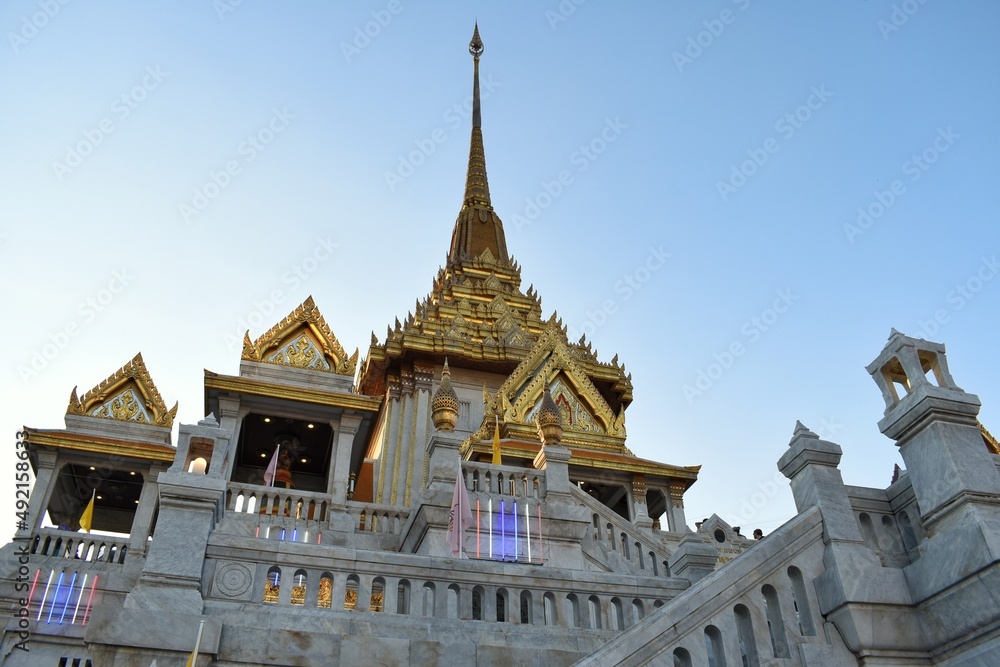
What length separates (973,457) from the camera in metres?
8.13

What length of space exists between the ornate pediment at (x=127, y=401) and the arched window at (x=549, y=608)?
17.7 meters

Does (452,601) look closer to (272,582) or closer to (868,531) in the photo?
(272,582)

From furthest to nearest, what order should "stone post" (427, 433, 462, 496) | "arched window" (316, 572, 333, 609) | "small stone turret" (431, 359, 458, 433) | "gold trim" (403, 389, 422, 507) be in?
"gold trim" (403, 389, 422, 507)
"small stone turret" (431, 359, 458, 433)
"stone post" (427, 433, 462, 496)
"arched window" (316, 572, 333, 609)

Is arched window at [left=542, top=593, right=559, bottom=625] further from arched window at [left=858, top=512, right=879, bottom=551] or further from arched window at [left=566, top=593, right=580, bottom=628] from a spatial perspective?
arched window at [left=858, top=512, right=879, bottom=551]

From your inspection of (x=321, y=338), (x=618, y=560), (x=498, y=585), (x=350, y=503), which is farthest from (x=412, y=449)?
(x=498, y=585)

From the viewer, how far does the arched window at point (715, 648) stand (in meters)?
7.54

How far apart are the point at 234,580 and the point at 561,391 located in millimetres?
19067

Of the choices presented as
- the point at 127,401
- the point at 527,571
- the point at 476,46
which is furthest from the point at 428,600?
the point at 476,46

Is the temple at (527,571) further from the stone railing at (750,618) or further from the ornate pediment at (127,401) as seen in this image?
the ornate pediment at (127,401)

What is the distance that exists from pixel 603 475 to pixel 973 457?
56.3 ft

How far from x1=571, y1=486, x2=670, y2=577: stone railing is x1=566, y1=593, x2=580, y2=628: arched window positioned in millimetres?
4555

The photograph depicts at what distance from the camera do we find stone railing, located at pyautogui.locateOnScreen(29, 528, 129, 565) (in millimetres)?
16359

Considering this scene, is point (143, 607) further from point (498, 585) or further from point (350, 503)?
point (350, 503)

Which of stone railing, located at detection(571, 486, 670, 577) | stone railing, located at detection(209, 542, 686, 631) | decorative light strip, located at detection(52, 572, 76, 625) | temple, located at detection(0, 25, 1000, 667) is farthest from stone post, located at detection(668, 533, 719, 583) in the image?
decorative light strip, located at detection(52, 572, 76, 625)
